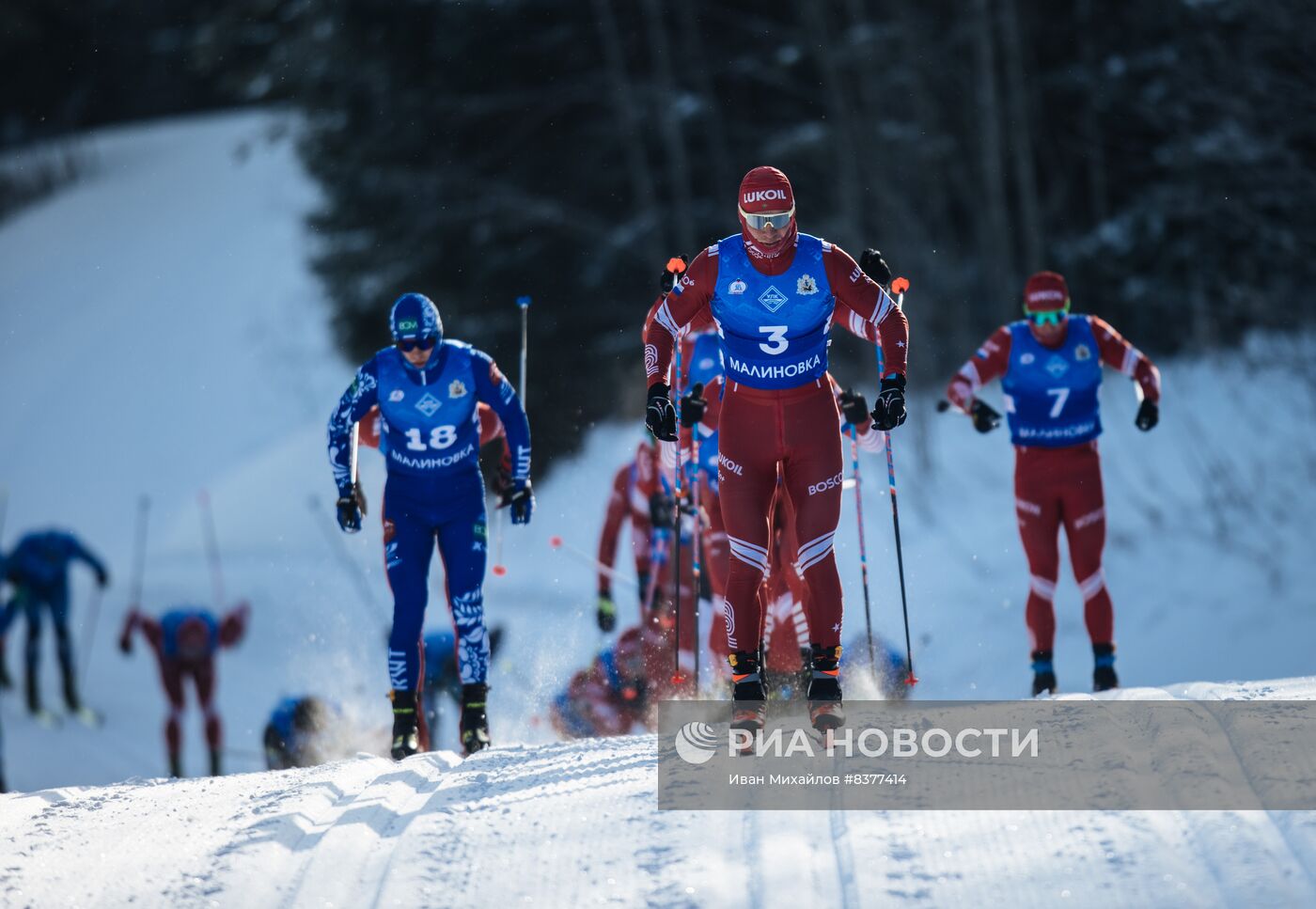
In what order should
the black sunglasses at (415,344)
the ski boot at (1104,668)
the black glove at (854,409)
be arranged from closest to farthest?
the black sunglasses at (415,344) < the black glove at (854,409) < the ski boot at (1104,668)

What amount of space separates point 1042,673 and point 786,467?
124 inches

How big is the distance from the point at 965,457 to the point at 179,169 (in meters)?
29.9

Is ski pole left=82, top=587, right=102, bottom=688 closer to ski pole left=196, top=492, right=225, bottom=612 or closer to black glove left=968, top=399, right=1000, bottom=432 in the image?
ski pole left=196, top=492, right=225, bottom=612

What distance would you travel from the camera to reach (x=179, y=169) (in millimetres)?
40844

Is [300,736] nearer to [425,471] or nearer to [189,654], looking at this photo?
[189,654]

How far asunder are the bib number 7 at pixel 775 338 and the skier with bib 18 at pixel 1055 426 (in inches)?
104

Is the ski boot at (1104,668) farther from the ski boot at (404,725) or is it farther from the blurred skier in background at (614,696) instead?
the ski boot at (404,725)

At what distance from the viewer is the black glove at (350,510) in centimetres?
756

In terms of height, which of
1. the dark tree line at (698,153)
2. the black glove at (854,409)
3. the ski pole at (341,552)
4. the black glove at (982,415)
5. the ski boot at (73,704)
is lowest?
the black glove at (854,409)

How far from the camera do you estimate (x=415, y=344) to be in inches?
295

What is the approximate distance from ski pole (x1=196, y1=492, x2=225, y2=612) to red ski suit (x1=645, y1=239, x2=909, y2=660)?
13.0 metres

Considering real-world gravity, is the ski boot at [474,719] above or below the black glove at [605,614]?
below

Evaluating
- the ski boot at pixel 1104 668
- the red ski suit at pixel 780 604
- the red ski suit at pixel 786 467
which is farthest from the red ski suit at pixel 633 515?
the red ski suit at pixel 786 467

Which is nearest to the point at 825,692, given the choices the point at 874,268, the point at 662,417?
the point at 662,417
